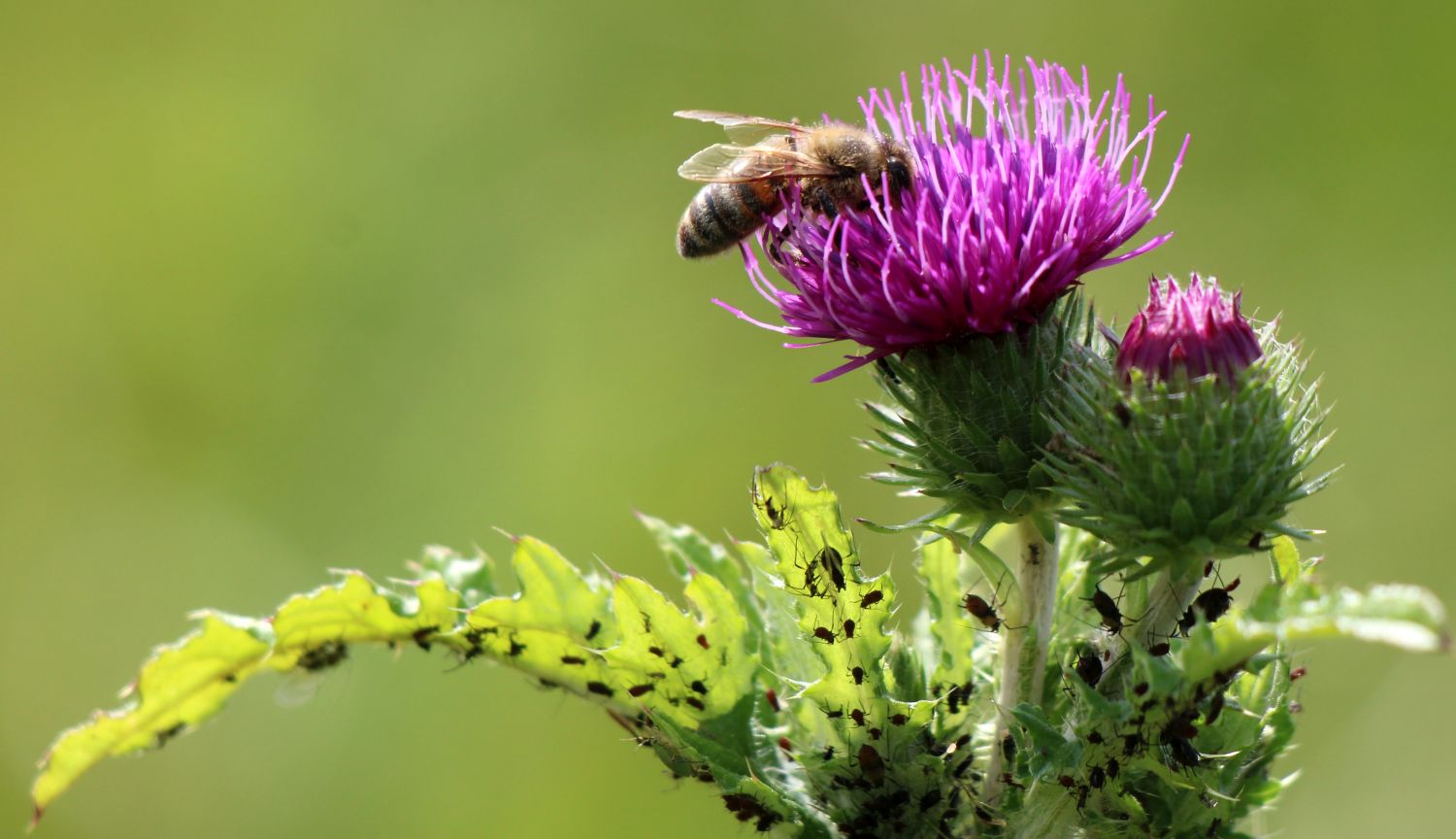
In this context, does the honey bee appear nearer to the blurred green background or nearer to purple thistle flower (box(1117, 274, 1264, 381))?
purple thistle flower (box(1117, 274, 1264, 381))

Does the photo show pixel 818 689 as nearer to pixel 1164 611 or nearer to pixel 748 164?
pixel 1164 611

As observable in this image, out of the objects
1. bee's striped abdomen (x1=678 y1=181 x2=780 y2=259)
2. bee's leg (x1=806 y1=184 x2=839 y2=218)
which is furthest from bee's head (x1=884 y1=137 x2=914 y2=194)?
bee's striped abdomen (x1=678 y1=181 x2=780 y2=259)

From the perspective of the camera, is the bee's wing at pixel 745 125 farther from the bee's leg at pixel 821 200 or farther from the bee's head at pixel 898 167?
the bee's head at pixel 898 167

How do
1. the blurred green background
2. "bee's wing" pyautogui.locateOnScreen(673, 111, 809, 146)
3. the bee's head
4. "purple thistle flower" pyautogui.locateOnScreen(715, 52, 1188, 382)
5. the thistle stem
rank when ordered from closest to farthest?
the thistle stem < "purple thistle flower" pyautogui.locateOnScreen(715, 52, 1188, 382) < the bee's head < "bee's wing" pyautogui.locateOnScreen(673, 111, 809, 146) < the blurred green background

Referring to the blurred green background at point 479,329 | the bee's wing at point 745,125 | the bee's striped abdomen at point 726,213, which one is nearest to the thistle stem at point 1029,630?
the bee's striped abdomen at point 726,213

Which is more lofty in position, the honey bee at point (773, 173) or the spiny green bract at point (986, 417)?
the honey bee at point (773, 173)

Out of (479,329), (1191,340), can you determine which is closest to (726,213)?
(1191,340)

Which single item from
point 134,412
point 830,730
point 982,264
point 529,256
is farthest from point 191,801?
point 982,264
